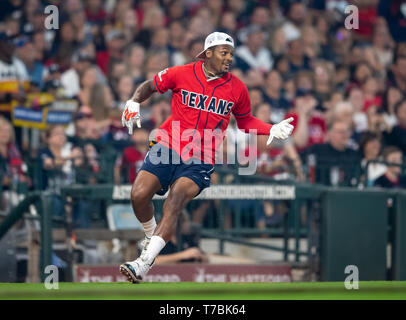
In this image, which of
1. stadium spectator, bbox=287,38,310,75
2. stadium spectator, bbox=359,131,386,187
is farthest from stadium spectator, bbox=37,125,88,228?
stadium spectator, bbox=287,38,310,75

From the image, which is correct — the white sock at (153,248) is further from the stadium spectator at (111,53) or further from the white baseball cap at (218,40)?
the stadium spectator at (111,53)

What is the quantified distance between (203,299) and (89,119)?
6.09 metres

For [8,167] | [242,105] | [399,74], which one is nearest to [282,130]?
[242,105]

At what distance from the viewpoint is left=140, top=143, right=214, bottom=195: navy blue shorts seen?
22.4 ft

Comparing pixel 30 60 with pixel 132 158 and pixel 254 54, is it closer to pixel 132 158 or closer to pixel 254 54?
pixel 132 158

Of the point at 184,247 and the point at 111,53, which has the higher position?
the point at 111,53

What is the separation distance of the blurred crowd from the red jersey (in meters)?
2.35

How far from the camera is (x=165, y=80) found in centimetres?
687

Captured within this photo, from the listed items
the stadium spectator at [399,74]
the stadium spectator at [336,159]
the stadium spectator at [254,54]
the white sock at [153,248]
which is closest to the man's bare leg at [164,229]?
the white sock at [153,248]

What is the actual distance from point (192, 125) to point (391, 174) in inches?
198

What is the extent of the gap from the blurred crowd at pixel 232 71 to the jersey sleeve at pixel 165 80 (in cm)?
238

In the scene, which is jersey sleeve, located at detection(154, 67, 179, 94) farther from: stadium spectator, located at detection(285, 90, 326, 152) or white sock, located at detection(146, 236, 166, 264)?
stadium spectator, located at detection(285, 90, 326, 152)

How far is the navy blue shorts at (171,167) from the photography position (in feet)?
22.4
